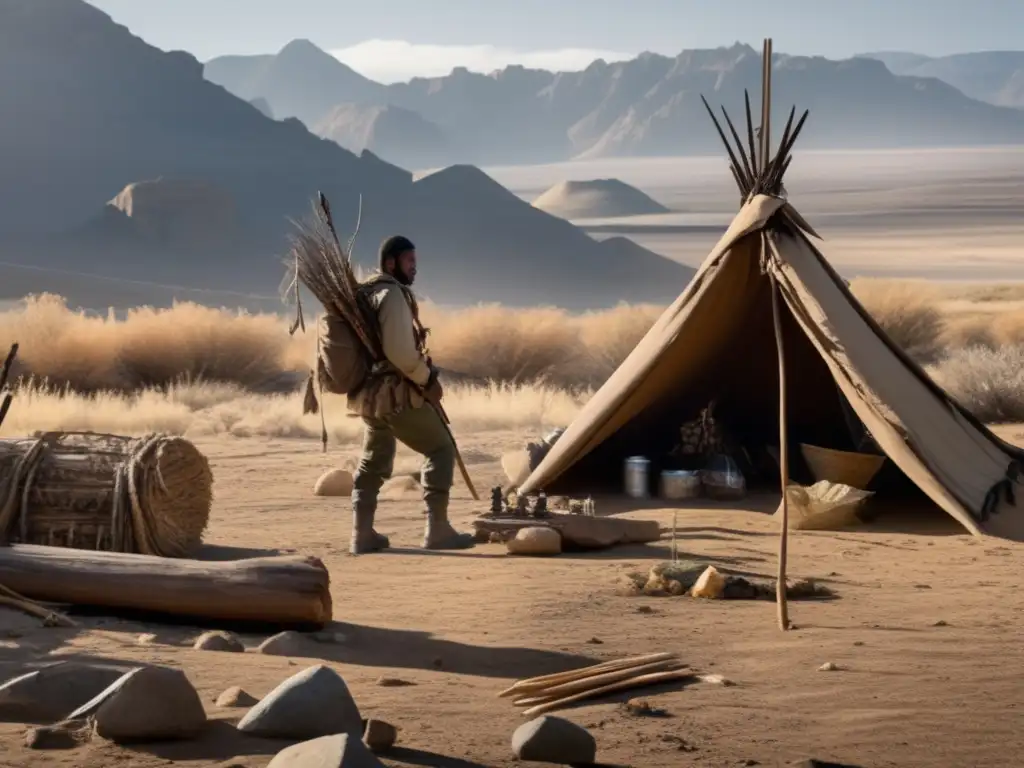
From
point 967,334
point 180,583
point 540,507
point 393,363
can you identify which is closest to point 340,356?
point 393,363

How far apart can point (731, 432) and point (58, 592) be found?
515cm

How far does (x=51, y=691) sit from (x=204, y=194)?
186 ft

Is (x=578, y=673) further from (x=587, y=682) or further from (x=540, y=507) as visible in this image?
(x=540, y=507)

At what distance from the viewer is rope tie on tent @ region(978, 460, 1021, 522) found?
7.89 m

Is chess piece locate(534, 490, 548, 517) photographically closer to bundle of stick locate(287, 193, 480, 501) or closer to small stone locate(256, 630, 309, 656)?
bundle of stick locate(287, 193, 480, 501)

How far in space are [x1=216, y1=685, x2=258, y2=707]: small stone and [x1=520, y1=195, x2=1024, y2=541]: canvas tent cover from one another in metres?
4.19

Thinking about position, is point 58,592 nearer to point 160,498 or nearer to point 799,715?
point 160,498

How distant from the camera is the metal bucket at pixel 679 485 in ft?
30.5

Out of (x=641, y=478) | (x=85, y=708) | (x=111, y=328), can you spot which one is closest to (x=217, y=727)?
(x=85, y=708)

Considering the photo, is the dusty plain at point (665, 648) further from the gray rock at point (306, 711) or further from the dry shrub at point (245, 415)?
the dry shrub at point (245, 415)

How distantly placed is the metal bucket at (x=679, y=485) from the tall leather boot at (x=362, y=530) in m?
2.21

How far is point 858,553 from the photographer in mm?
7609

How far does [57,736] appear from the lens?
14.3ft

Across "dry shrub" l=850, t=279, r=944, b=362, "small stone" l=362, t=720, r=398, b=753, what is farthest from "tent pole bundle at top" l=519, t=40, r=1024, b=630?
"dry shrub" l=850, t=279, r=944, b=362
